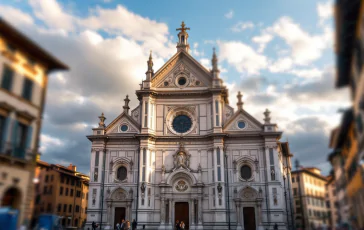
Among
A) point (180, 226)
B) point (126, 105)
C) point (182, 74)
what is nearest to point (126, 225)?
point (180, 226)

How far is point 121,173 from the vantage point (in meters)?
38.7

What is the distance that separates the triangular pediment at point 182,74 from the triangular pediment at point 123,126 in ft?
17.7

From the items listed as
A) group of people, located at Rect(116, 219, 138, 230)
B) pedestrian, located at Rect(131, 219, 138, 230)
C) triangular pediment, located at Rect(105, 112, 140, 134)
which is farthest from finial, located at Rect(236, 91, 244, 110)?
group of people, located at Rect(116, 219, 138, 230)

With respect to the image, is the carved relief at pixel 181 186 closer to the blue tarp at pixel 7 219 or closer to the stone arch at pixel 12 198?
the stone arch at pixel 12 198

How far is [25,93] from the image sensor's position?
18.7 m

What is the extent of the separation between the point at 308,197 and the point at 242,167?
10.2 metres

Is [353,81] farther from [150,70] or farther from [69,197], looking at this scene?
[69,197]

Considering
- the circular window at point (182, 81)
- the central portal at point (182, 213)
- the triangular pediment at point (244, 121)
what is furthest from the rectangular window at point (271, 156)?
the circular window at point (182, 81)

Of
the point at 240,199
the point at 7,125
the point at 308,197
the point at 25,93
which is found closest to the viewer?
the point at 7,125

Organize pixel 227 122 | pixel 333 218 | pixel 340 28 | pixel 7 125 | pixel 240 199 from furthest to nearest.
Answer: pixel 227 122, pixel 240 199, pixel 333 218, pixel 7 125, pixel 340 28

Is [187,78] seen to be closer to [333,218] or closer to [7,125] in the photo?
[333,218]

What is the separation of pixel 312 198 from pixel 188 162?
1489cm

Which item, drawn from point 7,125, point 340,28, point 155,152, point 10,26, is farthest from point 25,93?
point 155,152

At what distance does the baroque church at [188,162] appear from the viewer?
3591 cm
